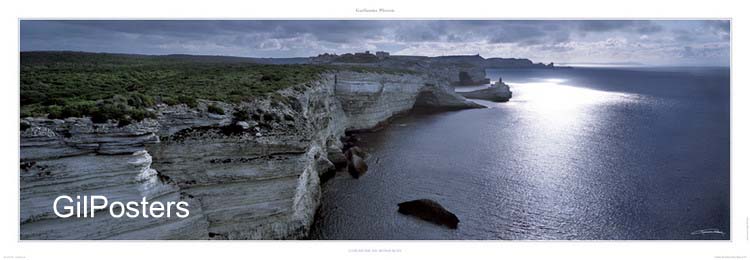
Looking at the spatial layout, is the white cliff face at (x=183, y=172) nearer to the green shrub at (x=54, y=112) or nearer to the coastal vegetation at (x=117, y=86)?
the green shrub at (x=54, y=112)

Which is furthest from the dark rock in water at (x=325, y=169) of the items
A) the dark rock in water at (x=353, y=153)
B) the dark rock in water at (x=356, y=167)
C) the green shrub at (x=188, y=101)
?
the green shrub at (x=188, y=101)

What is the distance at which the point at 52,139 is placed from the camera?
8.67m

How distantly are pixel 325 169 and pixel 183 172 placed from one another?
32.0ft

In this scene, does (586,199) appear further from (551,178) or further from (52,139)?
(52,139)

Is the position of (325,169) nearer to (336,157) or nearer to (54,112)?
(336,157)

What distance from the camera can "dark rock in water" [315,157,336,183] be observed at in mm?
20031

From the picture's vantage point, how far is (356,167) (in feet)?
68.8

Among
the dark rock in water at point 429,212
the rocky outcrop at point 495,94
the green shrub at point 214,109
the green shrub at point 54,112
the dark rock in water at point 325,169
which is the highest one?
the rocky outcrop at point 495,94

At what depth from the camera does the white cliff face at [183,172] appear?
342 inches

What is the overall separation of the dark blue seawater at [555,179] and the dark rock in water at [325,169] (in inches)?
15.6

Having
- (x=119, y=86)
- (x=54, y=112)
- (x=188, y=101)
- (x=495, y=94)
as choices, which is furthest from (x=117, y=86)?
(x=495, y=94)

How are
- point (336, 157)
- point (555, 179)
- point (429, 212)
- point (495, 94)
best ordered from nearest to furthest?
point (429, 212), point (555, 179), point (336, 157), point (495, 94)

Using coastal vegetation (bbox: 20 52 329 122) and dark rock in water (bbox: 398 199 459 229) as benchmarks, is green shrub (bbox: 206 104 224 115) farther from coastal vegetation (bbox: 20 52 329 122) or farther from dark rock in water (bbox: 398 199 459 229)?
dark rock in water (bbox: 398 199 459 229)

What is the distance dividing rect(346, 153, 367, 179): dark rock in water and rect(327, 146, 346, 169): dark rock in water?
0.32m
